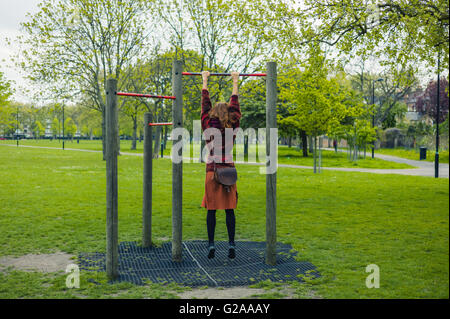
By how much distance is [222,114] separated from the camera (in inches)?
210

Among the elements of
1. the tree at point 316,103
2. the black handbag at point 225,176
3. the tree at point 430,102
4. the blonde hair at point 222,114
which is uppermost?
the tree at point 430,102

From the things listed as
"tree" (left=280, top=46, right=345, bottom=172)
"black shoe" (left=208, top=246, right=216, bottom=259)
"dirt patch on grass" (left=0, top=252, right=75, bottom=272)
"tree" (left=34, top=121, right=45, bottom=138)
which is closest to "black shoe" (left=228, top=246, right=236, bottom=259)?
"black shoe" (left=208, top=246, right=216, bottom=259)

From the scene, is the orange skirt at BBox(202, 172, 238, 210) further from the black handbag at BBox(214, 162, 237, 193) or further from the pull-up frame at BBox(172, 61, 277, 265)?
the pull-up frame at BBox(172, 61, 277, 265)

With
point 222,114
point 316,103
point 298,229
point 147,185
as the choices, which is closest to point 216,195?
point 222,114

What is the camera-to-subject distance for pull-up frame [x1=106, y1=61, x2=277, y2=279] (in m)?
4.80

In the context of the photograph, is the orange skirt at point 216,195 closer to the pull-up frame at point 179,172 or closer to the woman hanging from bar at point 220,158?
the woman hanging from bar at point 220,158

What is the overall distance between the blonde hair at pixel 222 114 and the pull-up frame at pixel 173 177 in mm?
399

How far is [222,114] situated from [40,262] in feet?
9.73

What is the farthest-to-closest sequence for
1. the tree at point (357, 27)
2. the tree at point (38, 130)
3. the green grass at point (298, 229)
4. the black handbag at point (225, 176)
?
1. the tree at point (38, 130)
2. the tree at point (357, 27)
3. the black handbag at point (225, 176)
4. the green grass at point (298, 229)

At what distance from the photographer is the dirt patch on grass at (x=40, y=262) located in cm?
511

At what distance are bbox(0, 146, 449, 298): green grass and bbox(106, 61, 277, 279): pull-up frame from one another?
0.53 metres
